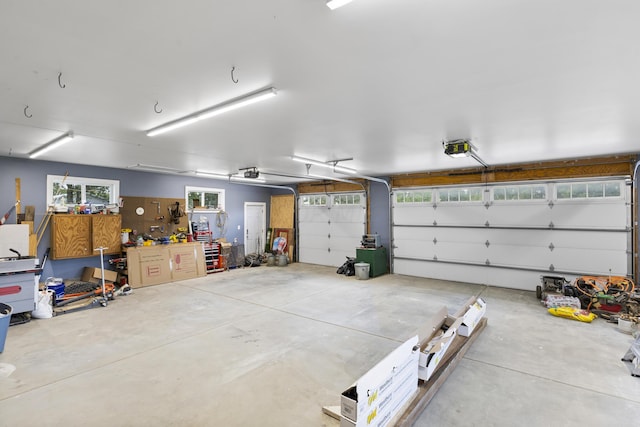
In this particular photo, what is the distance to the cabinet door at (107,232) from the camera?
255 inches

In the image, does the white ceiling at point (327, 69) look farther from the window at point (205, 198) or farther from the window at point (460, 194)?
the window at point (205, 198)

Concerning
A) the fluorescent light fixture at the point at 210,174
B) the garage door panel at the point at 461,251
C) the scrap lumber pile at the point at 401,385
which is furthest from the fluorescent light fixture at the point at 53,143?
the garage door panel at the point at 461,251

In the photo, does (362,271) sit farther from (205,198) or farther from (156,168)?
(156,168)

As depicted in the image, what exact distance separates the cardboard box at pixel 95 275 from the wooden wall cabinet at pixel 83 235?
0.37 metres

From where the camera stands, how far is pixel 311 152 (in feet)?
17.8

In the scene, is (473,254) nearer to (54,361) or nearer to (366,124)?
(366,124)

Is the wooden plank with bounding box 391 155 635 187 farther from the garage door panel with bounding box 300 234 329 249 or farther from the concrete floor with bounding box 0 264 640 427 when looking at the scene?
the garage door panel with bounding box 300 234 329 249

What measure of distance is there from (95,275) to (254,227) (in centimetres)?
512

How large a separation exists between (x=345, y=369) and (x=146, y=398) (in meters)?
1.94

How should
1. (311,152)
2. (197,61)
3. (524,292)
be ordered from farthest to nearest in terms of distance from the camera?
(524,292), (311,152), (197,61)

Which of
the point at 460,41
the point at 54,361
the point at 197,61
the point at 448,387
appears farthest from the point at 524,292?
the point at 54,361

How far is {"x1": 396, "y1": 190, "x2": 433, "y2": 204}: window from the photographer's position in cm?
796

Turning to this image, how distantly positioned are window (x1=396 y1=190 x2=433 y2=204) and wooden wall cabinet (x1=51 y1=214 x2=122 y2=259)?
7.37 meters

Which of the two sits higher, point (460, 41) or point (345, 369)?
point (460, 41)
